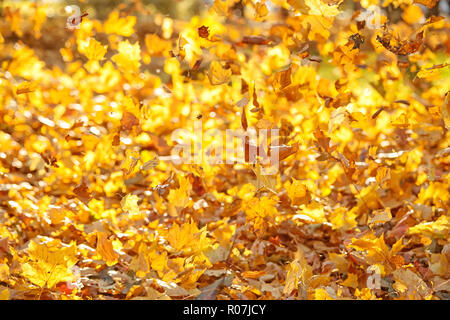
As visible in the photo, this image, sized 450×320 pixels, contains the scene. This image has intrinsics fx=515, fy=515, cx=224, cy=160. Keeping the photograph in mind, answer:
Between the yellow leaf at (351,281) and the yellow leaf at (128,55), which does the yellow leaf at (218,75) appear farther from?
the yellow leaf at (351,281)

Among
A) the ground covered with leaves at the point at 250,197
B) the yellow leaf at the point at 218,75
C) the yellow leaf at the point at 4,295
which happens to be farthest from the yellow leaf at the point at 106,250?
the yellow leaf at the point at 218,75

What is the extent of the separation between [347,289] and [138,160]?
726mm

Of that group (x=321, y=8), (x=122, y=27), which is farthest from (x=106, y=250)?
(x=122, y=27)

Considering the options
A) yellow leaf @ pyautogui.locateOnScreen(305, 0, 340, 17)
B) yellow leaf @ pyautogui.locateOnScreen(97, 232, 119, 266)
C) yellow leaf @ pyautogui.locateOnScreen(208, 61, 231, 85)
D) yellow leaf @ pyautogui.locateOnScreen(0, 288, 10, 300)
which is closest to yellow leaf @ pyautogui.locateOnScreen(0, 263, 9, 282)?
yellow leaf @ pyautogui.locateOnScreen(0, 288, 10, 300)

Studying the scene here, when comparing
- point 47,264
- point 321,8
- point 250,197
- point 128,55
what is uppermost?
point 321,8

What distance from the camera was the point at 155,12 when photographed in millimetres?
6383

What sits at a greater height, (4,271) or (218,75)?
(218,75)

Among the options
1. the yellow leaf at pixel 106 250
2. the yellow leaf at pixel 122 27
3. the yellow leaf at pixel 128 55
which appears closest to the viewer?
the yellow leaf at pixel 106 250

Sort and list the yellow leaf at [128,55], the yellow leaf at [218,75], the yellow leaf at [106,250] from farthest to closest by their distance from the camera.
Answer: the yellow leaf at [128,55], the yellow leaf at [218,75], the yellow leaf at [106,250]

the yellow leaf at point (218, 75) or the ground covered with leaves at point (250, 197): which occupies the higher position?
the yellow leaf at point (218, 75)

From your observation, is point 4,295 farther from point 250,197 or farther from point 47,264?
point 250,197

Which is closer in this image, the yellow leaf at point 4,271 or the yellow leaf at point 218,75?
the yellow leaf at point 4,271
